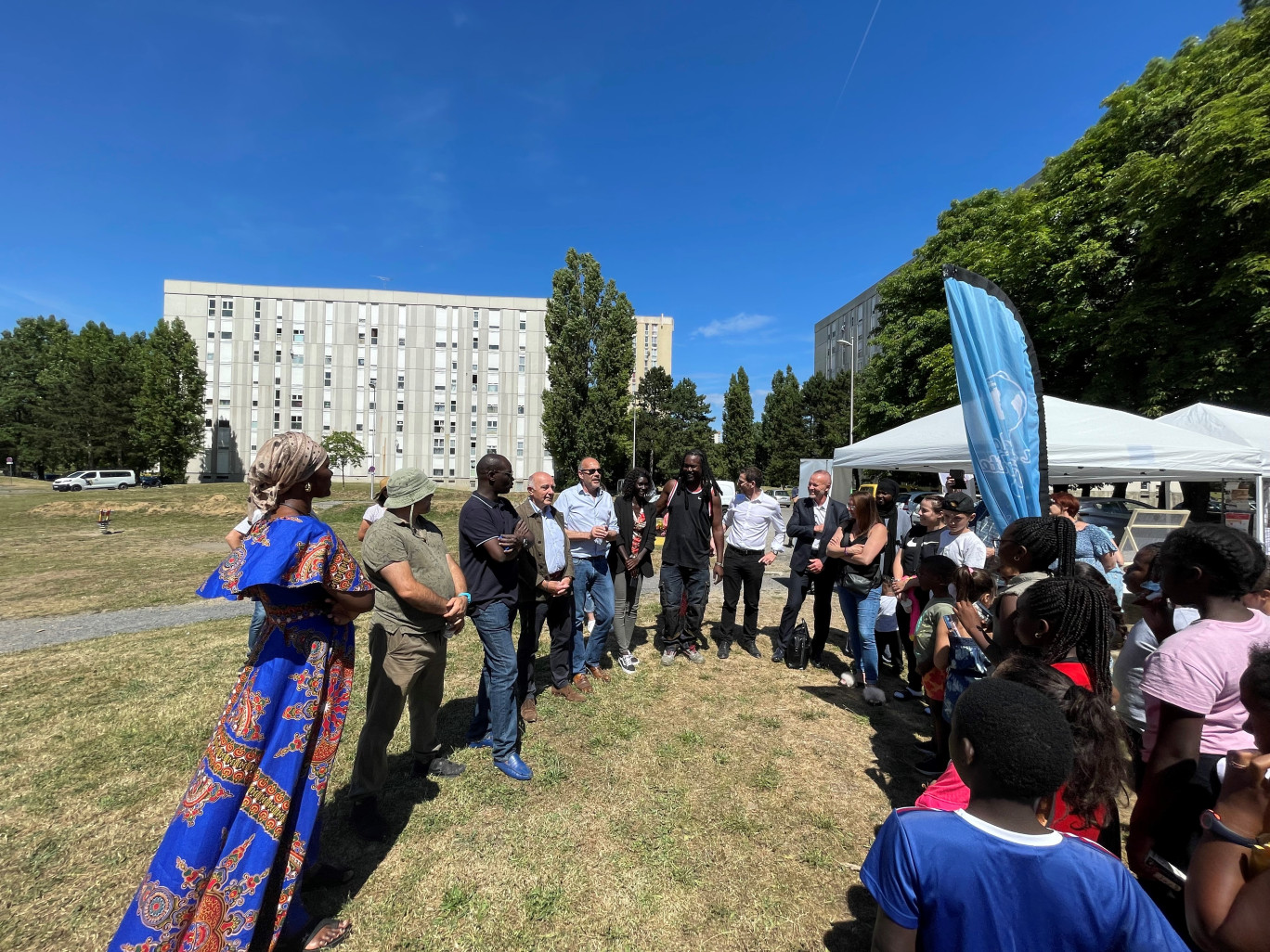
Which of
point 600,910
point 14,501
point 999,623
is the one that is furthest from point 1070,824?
point 14,501

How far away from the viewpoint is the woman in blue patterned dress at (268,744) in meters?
1.82

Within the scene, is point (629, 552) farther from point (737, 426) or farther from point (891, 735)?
point (737, 426)

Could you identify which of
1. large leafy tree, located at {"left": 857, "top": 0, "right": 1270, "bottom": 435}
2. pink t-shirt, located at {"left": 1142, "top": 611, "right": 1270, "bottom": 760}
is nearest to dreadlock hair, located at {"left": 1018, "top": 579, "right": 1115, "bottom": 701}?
pink t-shirt, located at {"left": 1142, "top": 611, "right": 1270, "bottom": 760}

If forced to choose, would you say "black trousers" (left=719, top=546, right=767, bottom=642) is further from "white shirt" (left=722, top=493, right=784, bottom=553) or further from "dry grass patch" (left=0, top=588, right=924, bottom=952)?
"dry grass patch" (left=0, top=588, right=924, bottom=952)

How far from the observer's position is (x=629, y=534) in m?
5.72

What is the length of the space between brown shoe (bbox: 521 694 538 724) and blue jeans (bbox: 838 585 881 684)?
2891mm

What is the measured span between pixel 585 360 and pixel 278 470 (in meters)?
36.7

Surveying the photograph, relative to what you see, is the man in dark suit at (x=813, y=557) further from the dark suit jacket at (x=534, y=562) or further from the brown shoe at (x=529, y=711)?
the brown shoe at (x=529, y=711)

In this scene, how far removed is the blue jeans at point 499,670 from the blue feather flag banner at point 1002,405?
3.03 m

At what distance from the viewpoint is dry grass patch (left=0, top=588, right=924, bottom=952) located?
8.21 ft

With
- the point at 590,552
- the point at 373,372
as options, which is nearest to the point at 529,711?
the point at 590,552

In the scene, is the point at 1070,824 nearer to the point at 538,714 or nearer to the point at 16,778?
the point at 538,714

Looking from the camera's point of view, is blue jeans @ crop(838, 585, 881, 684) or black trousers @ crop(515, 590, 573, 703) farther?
blue jeans @ crop(838, 585, 881, 684)

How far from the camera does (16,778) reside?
3.61 metres
